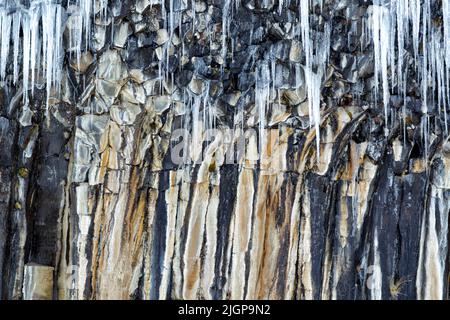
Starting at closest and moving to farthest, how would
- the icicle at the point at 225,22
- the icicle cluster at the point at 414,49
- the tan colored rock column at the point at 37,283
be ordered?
1. the icicle cluster at the point at 414,49
2. the tan colored rock column at the point at 37,283
3. the icicle at the point at 225,22

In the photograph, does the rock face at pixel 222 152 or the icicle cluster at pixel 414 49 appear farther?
the rock face at pixel 222 152

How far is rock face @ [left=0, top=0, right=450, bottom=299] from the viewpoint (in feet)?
37.1

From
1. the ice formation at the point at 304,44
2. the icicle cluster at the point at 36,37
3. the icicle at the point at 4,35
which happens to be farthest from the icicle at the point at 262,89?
the icicle at the point at 4,35

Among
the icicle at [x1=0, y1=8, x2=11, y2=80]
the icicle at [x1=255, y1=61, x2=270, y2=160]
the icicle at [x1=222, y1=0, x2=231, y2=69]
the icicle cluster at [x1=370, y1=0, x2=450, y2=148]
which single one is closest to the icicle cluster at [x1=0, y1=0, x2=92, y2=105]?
the icicle at [x1=0, y1=8, x2=11, y2=80]

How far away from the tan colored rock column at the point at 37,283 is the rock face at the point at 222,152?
1.1 inches

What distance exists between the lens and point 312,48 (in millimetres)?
11352

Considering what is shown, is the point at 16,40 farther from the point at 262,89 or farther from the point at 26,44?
the point at 262,89

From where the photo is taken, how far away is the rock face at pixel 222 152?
11320mm

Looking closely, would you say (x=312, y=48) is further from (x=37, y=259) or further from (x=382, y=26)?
(x=37, y=259)

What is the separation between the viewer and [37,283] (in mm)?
11320

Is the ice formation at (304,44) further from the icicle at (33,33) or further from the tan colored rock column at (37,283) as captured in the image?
the tan colored rock column at (37,283)

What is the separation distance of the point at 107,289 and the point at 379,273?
3.95 m

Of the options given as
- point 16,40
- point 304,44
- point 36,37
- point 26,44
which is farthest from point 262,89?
point 16,40

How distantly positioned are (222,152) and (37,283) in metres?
3.29
